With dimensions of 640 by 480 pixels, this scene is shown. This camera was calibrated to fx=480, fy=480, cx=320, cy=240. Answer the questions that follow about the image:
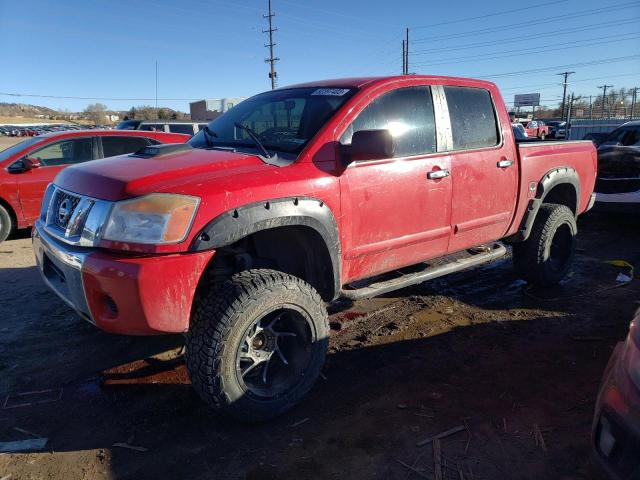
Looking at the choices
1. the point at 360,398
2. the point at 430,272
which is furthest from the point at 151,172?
the point at 430,272

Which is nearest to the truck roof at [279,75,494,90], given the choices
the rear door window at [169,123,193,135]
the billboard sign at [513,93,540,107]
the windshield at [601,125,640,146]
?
the windshield at [601,125,640,146]

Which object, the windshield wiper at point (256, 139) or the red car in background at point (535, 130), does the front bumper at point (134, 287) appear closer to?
the windshield wiper at point (256, 139)

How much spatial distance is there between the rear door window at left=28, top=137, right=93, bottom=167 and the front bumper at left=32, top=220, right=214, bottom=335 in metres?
5.66

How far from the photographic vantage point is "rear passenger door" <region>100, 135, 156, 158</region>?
7.73m

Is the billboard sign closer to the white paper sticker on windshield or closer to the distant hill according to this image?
the white paper sticker on windshield

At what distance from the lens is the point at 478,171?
13.0 feet

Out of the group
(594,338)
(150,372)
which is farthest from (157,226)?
(594,338)

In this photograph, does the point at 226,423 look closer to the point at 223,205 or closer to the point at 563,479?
the point at 223,205

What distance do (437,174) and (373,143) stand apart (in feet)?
2.91

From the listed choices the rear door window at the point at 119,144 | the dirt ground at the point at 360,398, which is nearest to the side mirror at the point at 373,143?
the dirt ground at the point at 360,398

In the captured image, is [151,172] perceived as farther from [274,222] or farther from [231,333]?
[231,333]

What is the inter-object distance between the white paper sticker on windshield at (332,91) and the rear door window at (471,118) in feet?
3.32

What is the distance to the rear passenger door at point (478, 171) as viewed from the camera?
389 cm

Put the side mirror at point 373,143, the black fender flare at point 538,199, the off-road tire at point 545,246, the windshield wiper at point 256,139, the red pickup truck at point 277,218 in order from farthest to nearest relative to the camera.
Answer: the off-road tire at point 545,246, the black fender flare at point 538,199, the windshield wiper at point 256,139, the side mirror at point 373,143, the red pickup truck at point 277,218
